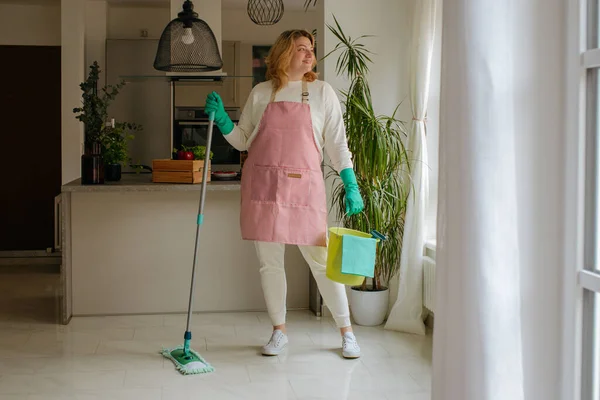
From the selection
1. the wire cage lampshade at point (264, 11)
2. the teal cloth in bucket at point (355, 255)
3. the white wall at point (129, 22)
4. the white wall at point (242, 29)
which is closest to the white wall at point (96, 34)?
the white wall at point (129, 22)

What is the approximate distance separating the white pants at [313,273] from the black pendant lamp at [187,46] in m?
0.99

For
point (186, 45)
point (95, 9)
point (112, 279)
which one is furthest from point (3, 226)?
point (186, 45)

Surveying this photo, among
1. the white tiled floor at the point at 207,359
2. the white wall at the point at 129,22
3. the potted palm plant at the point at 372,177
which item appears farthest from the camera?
the white wall at the point at 129,22

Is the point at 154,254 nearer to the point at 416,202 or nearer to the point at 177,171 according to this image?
the point at 177,171

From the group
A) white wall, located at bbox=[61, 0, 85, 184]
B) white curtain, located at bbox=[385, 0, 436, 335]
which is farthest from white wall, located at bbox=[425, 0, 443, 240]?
white wall, located at bbox=[61, 0, 85, 184]

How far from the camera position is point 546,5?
50.6 inches

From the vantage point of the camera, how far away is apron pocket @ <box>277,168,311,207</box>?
12.7 feet

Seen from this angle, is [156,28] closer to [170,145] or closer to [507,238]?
[170,145]

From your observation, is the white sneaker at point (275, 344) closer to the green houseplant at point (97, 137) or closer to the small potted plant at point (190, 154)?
the small potted plant at point (190, 154)

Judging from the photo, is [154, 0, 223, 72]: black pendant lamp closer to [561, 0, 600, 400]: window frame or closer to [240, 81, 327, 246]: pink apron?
[240, 81, 327, 246]: pink apron

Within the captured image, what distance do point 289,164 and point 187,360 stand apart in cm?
105

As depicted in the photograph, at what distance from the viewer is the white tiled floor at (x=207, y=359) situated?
339 cm

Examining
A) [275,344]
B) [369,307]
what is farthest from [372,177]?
[275,344]

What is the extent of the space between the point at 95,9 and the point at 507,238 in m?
6.92
